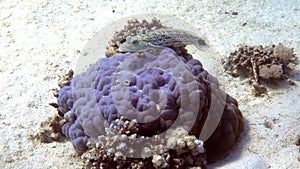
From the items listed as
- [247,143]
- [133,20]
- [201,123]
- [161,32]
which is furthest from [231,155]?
[133,20]

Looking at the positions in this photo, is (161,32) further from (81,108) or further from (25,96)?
(25,96)

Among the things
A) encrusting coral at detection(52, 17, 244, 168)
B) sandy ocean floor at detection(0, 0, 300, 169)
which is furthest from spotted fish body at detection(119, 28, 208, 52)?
sandy ocean floor at detection(0, 0, 300, 169)

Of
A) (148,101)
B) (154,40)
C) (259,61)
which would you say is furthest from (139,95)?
(259,61)

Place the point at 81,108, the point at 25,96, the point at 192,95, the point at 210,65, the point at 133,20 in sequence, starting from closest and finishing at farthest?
the point at 192,95
the point at 81,108
the point at 25,96
the point at 210,65
the point at 133,20

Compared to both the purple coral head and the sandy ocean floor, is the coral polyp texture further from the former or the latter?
the sandy ocean floor

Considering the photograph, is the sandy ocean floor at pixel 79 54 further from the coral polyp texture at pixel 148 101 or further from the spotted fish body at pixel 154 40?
the spotted fish body at pixel 154 40

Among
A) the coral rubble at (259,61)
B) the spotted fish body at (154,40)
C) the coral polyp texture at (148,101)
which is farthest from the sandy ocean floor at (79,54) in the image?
the spotted fish body at (154,40)
